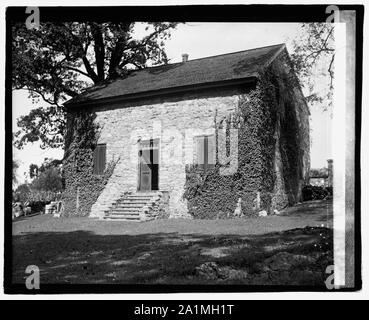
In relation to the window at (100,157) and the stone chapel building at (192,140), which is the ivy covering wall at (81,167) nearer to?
the stone chapel building at (192,140)

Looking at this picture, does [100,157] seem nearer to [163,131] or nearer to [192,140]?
[163,131]

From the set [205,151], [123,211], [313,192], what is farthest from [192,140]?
[313,192]

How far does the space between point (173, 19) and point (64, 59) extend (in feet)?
11.6

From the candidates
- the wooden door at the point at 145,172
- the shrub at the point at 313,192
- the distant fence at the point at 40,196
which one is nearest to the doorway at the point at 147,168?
the wooden door at the point at 145,172

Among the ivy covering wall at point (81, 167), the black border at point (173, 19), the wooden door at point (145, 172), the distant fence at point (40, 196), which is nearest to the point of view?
the black border at point (173, 19)

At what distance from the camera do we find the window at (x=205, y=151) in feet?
28.8

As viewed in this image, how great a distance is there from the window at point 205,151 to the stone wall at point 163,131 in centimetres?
17

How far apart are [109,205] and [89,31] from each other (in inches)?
161

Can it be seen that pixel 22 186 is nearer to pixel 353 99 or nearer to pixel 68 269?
pixel 68 269

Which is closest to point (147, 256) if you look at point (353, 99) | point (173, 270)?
point (173, 270)

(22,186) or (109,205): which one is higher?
(22,186)

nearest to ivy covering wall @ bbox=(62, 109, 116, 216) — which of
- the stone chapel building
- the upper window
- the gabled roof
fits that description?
the stone chapel building

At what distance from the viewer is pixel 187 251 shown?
6.04 metres
